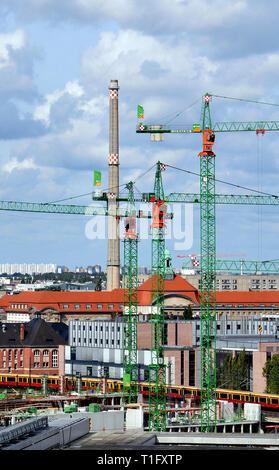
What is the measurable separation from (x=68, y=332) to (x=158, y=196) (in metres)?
68.6

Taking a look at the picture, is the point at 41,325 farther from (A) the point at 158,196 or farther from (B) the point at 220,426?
(B) the point at 220,426

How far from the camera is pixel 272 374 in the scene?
10206 centimetres

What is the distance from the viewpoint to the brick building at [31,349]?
144125mm

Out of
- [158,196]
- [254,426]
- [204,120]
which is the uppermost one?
[204,120]

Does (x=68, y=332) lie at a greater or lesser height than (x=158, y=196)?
lesser

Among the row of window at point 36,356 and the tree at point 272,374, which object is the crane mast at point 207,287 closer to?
the tree at point 272,374

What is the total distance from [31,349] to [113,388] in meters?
28.2

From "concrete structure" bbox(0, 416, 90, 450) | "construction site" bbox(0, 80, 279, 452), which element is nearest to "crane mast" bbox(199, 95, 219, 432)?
"construction site" bbox(0, 80, 279, 452)

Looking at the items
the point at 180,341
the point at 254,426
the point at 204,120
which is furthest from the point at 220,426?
the point at 180,341

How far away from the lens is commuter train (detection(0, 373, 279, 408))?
101 meters

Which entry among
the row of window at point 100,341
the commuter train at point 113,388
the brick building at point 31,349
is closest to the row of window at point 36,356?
the brick building at point 31,349

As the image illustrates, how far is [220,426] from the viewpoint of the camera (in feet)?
273

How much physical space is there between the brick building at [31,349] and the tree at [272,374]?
4521cm
